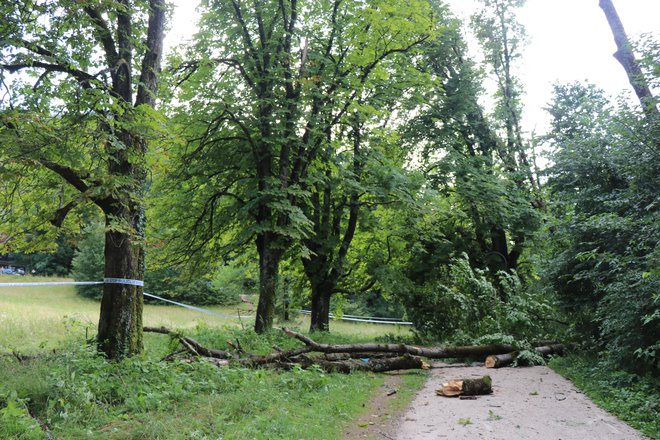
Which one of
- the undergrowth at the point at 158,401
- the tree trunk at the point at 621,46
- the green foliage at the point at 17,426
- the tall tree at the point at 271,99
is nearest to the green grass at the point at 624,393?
the undergrowth at the point at 158,401

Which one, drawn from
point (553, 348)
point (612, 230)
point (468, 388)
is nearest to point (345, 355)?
point (468, 388)

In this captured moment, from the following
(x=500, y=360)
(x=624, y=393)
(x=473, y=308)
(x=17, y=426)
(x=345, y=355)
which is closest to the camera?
(x=17, y=426)

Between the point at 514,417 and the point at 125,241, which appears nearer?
the point at 514,417

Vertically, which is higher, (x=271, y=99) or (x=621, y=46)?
(x=621, y=46)

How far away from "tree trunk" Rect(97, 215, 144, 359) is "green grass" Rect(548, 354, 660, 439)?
747cm

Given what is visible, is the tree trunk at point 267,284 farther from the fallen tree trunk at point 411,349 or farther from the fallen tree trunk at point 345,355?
the fallen tree trunk at point 411,349

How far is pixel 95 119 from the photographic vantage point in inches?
257

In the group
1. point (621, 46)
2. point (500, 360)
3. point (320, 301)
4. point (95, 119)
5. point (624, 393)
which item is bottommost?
point (500, 360)

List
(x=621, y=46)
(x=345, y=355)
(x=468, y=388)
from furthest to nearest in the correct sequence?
(x=345, y=355), (x=621, y=46), (x=468, y=388)

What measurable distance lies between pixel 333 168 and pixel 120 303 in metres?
7.97

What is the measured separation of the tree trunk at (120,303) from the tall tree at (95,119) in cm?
2

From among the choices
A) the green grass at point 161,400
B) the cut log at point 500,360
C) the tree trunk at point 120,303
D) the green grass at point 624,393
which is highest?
the tree trunk at point 120,303

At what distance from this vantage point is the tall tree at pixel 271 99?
484 inches

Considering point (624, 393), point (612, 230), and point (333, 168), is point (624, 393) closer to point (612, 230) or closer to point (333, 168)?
point (612, 230)
